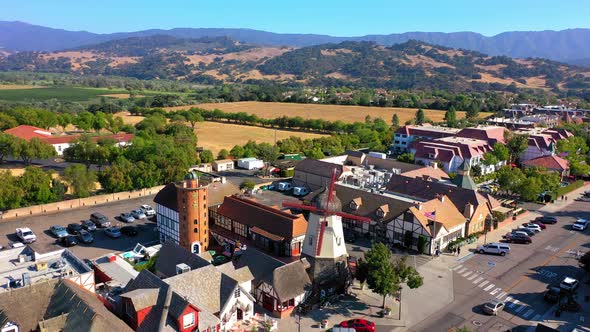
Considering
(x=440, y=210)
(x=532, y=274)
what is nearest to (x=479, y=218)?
(x=440, y=210)

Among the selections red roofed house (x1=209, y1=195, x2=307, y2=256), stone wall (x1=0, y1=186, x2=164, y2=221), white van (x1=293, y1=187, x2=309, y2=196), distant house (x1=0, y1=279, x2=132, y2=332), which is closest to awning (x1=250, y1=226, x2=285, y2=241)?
red roofed house (x1=209, y1=195, x2=307, y2=256)

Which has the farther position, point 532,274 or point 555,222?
point 555,222

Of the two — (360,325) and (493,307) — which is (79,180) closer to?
(360,325)

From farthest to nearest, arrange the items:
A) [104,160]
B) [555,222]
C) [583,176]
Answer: [583,176] < [104,160] < [555,222]

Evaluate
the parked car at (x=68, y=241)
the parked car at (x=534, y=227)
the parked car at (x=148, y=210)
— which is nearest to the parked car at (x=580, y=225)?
the parked car at (x=534, y=227)

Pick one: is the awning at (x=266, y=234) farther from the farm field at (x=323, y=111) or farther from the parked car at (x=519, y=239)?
the farm field at (x=323, y=111)

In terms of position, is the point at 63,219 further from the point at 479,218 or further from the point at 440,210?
the point at 479,218

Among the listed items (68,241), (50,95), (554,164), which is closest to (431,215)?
(68,241)
